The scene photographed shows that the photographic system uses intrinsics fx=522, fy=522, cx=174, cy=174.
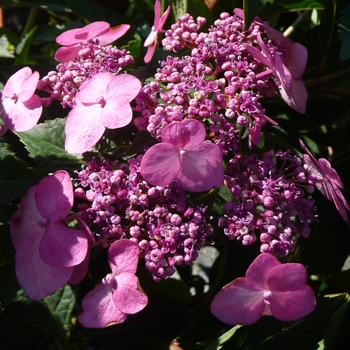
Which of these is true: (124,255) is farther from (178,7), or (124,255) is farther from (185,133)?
A: (178,7)

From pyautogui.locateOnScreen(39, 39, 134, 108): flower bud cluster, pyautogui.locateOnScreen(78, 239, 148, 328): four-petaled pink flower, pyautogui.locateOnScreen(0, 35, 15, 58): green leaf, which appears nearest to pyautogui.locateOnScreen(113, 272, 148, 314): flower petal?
pyautogui.locateOnScreen(78, 239, 148, 328): four-petaled pink flower

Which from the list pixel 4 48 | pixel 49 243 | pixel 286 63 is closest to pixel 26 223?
pixel 49 243

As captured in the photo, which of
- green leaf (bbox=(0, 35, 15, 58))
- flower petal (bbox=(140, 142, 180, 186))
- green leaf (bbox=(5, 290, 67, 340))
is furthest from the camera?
green leaf (bbox=(0, 35, 15, 58))

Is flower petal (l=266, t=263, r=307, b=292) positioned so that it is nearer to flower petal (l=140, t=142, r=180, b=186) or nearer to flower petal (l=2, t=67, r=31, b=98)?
flower petal (l=140, t=142, r=180, b=186)

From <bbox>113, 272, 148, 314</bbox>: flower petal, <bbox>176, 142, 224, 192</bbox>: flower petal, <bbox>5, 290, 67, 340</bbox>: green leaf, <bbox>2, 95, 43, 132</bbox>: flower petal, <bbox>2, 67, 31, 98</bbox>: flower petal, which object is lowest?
<bbox>5, 290, 67, 340</bbox>: green leaf

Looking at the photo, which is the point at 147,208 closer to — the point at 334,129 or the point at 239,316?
the point at 239,316

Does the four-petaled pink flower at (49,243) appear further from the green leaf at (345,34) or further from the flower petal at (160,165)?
the green leaf at (345,34)

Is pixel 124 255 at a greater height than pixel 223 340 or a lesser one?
greater
